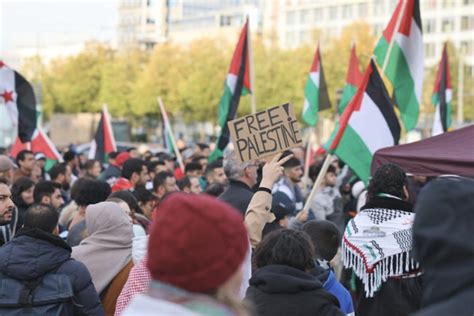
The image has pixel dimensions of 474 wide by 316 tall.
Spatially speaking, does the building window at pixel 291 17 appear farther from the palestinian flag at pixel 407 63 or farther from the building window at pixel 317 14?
the palestinian flag at pixel 407 63

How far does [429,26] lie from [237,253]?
285 feet

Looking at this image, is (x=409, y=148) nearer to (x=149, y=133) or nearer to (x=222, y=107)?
(x=222, y=107)

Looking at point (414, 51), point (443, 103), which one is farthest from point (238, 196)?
point (443, 103)

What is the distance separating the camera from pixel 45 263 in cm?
489

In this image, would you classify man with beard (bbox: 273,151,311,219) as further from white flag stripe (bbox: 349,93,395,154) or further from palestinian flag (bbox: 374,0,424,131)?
palestinian flag (bbox: 374,0,424,131)

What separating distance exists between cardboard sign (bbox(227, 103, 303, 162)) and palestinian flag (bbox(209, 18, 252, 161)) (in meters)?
6.78

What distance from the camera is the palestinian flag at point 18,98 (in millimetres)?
13406

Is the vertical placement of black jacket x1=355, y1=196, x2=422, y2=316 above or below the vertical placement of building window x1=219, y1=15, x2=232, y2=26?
below

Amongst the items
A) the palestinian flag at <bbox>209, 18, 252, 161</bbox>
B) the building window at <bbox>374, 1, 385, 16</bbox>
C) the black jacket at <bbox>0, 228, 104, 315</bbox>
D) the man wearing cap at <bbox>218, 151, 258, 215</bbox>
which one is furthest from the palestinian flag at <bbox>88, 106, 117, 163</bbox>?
the building window at <bbox>374, 1, 385, 16</bbox>

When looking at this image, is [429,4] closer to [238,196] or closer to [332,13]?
[332,13]

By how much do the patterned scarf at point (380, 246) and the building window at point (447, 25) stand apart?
82124 mm

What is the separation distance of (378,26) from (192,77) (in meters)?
34.5

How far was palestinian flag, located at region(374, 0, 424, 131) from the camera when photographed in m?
11.3

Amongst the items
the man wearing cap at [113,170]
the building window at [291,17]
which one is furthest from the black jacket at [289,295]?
the building window at [291,17]
